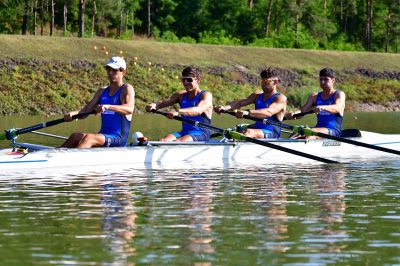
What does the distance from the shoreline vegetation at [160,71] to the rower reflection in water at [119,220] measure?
29.2 metres

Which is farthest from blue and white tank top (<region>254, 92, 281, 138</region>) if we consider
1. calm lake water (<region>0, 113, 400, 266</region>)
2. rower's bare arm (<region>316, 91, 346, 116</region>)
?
calm lake water (<region>0, 113, 400, 266</region>)

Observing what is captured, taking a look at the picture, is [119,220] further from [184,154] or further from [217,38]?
[217,38]

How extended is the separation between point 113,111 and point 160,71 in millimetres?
36978

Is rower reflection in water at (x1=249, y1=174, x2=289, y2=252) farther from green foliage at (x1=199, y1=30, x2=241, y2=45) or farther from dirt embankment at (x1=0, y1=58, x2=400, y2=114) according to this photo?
green foliage at (x1=199, y1=30, x2=241, y2=45)

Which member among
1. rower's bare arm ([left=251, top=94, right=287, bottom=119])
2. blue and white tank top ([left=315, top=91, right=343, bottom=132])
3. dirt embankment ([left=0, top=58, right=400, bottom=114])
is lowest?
dirt embankment ([left=0, top=58, right=400, bottom=114])

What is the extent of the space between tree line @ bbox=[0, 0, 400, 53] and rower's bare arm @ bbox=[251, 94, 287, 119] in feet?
170

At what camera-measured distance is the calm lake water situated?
33.8ft

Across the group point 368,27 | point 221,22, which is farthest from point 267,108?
point 368,27

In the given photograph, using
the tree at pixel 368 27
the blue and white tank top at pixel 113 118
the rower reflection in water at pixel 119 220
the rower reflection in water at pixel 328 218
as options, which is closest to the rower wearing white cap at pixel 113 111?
the blue and white tank top at pixel 113 118

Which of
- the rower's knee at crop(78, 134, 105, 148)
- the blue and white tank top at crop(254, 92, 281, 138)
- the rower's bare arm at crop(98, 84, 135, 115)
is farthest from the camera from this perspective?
the blue and white tank top at crop(254, 92, 281, 138)

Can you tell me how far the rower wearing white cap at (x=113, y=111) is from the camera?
1858 centimetres

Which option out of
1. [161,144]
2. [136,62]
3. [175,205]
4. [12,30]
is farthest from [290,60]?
[175,205]

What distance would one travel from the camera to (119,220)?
1243 centimetres

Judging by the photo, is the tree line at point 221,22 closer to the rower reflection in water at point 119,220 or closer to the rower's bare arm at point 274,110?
the rower's bare arm at point 274,110
